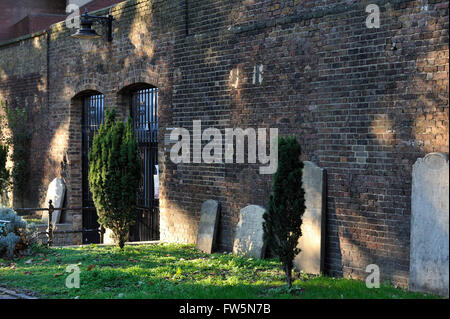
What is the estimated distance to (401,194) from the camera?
8062mm

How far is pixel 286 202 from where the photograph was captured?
7.48 meters

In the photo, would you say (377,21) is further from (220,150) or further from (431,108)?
(220,150)

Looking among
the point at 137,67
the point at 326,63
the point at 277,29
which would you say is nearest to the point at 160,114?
the point at 137,67

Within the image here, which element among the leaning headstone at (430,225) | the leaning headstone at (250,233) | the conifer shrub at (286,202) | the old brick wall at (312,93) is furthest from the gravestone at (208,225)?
the leaning headstone at (430,225)

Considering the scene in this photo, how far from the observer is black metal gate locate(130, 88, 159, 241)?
1329 centimetres

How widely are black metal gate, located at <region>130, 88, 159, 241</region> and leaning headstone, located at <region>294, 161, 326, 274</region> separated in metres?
4.92

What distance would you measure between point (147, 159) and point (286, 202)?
6595 millimetres

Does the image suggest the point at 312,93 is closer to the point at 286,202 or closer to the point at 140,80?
the point at 286,202

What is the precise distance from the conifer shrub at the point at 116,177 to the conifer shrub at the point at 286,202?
12.0ft

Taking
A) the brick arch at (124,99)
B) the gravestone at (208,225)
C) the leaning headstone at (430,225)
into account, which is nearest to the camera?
the leaning headstone at (430,225)

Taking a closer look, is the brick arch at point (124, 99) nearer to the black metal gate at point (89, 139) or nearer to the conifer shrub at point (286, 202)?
the black metal gate at point (89, 139)

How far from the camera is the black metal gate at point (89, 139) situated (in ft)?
49.9

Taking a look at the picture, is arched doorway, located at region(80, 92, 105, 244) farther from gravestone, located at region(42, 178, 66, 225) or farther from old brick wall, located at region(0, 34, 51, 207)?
old brick wall, located at region(0, 34, 51, 207)

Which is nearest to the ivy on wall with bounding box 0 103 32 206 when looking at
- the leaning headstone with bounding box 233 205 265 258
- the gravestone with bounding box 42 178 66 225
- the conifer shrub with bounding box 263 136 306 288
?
the gravestone with bounding box 42 178 66 225
